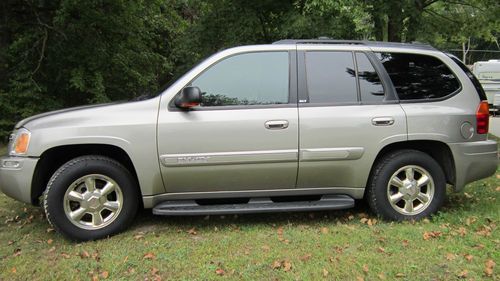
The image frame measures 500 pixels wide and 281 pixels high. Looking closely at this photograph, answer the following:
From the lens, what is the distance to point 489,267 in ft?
12.6

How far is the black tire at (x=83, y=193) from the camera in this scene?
14.5 ft

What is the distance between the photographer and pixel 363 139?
4.75 meters

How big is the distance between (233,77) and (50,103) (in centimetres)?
893

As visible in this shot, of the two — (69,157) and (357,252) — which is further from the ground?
(69,157)

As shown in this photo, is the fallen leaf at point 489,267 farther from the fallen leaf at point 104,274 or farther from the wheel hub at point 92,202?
the wheel hub at point 92,202

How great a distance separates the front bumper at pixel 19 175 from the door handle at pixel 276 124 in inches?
84.8

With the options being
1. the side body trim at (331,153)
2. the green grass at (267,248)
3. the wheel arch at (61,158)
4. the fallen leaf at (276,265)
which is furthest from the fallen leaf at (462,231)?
the wheel arch at (61,158)

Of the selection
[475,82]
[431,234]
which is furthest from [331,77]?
[431,234]

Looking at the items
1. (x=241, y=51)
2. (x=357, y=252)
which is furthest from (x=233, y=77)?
(x=357, y=252)

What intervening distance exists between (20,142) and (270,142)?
2331 mm

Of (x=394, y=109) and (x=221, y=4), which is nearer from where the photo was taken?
(x=394, y=109)

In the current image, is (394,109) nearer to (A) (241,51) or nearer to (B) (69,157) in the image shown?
(A) (241,51)

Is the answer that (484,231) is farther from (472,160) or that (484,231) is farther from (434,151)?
(434,151)

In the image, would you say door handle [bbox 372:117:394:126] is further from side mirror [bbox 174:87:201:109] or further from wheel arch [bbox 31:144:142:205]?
wheel arch [bbox 31:144:142:205]
